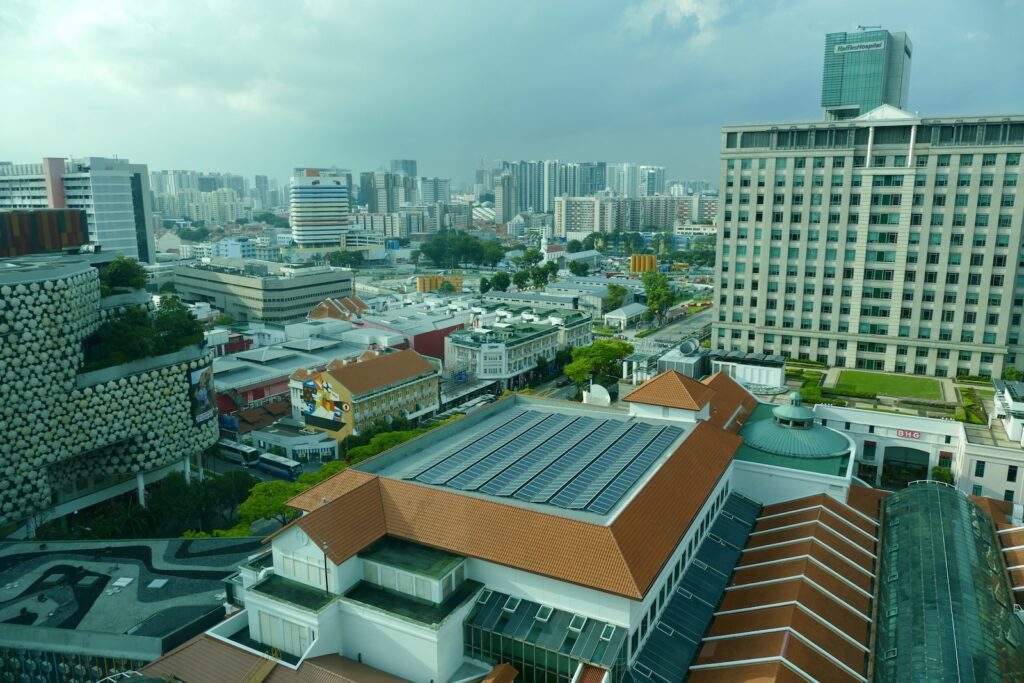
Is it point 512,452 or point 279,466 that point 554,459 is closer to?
point 512,452

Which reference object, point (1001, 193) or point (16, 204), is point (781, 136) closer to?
point (1001, 193)

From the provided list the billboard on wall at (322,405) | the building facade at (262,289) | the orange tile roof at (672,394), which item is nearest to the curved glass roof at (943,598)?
the orange tile roof at (672,394)

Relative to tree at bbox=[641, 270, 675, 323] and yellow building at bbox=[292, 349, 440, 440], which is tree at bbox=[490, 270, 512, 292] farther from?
yellow building at bbox=[292, 349, 440, 440]

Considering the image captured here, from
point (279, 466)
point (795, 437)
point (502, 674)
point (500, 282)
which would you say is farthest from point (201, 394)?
point (500, 282)

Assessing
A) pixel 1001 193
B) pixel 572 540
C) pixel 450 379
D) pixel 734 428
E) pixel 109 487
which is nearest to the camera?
pixel 572 540

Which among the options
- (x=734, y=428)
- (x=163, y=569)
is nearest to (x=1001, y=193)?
(x=734, y=428)

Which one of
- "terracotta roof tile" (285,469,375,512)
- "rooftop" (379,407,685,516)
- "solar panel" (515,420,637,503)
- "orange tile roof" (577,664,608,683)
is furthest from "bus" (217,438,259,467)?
"orange tile roof" (577,664,608,683)

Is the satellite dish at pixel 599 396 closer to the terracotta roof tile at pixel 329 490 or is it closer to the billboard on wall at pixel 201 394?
the terracotta roof tile at pixel 329 490
